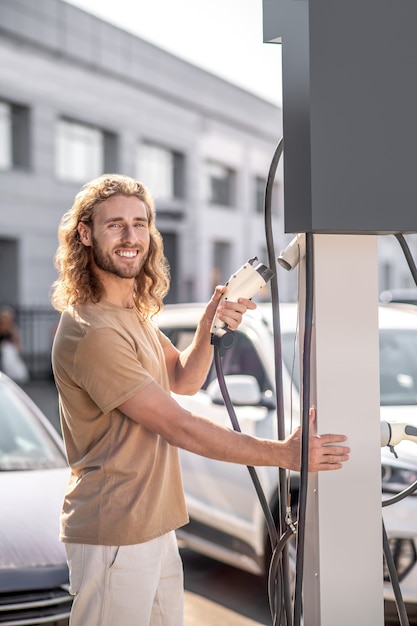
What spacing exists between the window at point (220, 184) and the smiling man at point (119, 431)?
26198mm

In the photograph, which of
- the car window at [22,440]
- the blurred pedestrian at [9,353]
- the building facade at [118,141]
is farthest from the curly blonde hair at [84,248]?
the building facade at [118,141]

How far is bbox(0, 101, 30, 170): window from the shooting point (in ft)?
68.8

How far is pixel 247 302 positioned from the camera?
2.57m

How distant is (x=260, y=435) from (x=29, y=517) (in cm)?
146

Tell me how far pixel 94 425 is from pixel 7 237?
19.0 meters

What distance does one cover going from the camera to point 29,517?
14.3ft

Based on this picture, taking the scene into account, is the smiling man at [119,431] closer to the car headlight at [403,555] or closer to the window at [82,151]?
the car headlight at [403,555]

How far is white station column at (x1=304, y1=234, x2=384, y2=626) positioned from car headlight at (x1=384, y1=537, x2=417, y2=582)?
2.05 meters

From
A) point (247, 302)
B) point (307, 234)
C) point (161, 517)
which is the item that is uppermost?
point (307, 234)

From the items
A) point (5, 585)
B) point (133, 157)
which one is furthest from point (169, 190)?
point (5, 585)

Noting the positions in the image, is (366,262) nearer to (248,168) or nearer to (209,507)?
(209,507)

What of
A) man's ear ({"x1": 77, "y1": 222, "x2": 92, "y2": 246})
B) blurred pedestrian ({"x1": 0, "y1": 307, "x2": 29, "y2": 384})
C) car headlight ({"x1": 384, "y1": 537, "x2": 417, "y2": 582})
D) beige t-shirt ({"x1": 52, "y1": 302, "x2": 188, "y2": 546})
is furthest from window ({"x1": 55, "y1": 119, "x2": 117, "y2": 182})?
beige t-shirt ({"x1": 52, "y1": 302, "x2": 188, "y2": 546})

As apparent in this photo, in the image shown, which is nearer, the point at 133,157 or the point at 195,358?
the point at 195,358

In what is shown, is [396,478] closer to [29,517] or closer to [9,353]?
[29,517]
